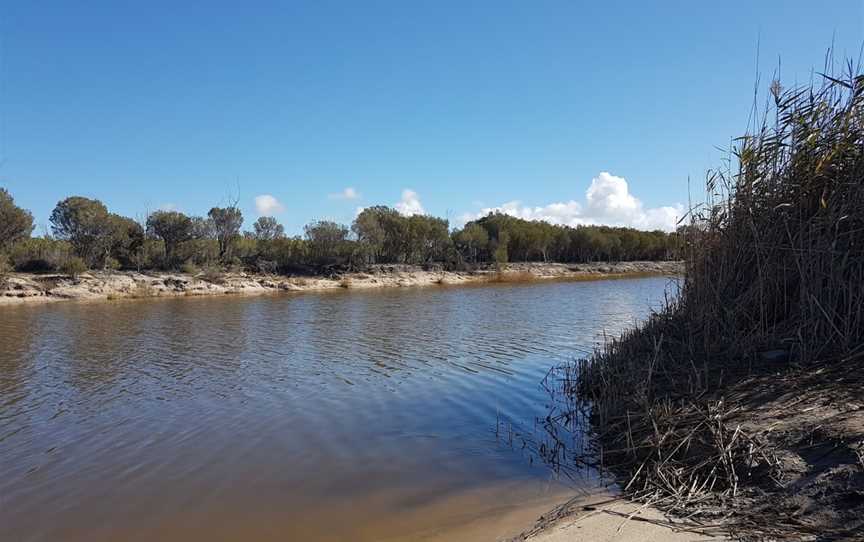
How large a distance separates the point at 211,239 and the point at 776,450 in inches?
1930

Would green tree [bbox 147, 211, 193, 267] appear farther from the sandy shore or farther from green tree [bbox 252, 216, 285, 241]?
the sandy shore

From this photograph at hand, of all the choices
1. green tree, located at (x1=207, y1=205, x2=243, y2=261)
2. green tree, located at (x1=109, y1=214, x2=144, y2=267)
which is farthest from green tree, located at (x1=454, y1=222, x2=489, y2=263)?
green tree, located at (x1=109, y1=214, x2=144, y2=267)

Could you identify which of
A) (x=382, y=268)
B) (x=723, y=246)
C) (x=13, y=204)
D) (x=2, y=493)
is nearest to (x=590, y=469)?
(x=723, y=246)

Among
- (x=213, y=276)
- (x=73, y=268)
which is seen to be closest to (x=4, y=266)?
(x=73, y=268)

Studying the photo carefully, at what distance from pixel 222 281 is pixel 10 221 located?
45.9ft

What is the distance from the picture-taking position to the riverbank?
31.4 meters

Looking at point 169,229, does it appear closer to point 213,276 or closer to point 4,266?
point 213,276

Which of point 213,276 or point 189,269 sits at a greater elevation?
point 189,269

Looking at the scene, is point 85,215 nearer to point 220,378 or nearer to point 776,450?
point 220,378

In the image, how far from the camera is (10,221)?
35.7 meters

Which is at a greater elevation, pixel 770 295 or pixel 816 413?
pixel 770 295

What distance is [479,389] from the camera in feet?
31.8

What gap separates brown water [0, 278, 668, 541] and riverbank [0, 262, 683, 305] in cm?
1192

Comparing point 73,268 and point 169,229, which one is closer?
point 73,268
